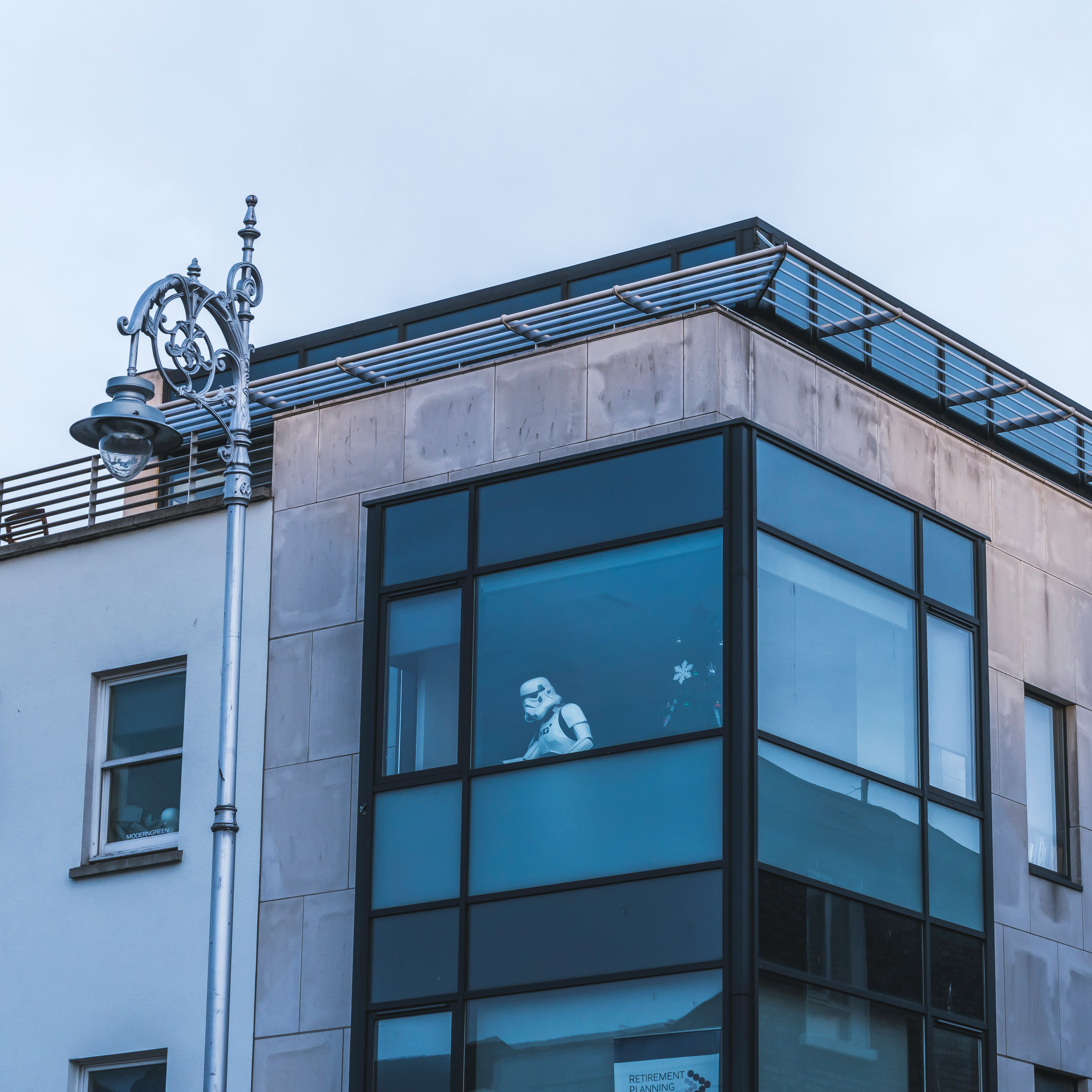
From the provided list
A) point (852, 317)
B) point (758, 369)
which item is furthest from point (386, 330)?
point (758, 369)

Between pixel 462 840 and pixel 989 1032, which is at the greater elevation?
pixel 462 840

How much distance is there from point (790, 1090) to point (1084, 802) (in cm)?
638

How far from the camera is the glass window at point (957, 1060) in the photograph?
16812 mm

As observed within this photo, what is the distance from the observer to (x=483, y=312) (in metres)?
26.8

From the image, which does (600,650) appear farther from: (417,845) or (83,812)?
(83,812)

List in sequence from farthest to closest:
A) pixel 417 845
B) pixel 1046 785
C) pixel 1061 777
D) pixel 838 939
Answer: pixel 1061 777 → pixel 1046 785 → pixel 417 845 → pixel 838 939

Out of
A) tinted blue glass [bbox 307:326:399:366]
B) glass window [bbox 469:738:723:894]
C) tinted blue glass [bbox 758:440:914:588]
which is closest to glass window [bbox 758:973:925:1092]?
glass window [bbox 469:738:723:894]

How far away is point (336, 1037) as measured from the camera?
17391mm

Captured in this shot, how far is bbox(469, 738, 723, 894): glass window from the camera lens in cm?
1574

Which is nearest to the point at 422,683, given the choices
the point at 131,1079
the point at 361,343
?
the point at 131,1079

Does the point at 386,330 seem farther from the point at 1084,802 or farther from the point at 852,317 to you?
the point at 1084,802

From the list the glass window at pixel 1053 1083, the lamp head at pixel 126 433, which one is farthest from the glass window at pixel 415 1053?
the glass window at pixel 1053 1083

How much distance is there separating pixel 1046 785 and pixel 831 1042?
550 cm

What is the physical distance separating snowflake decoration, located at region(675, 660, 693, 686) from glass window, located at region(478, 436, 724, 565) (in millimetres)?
1136
